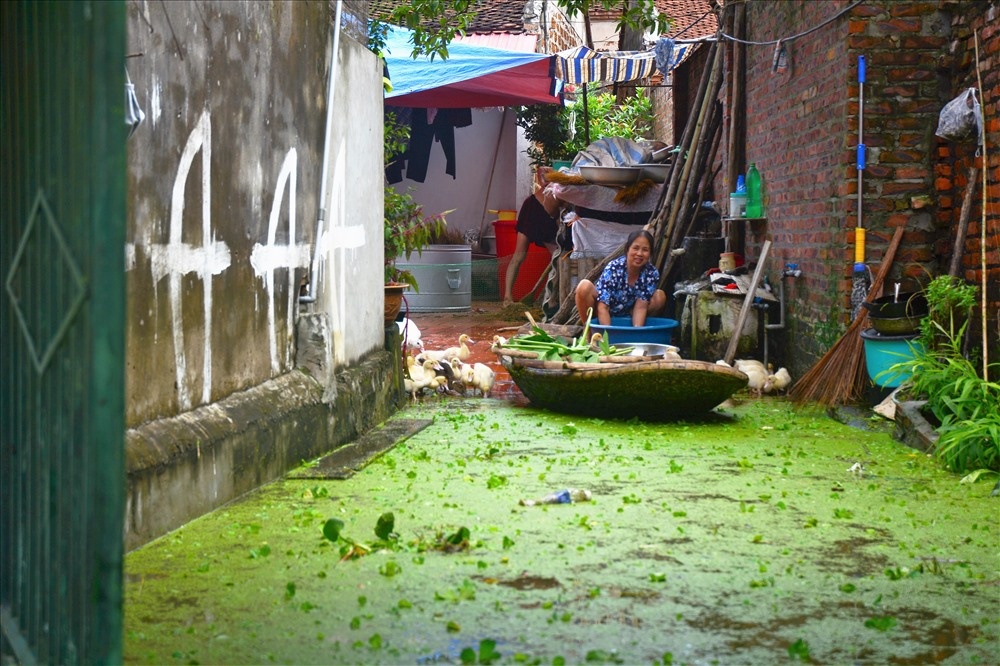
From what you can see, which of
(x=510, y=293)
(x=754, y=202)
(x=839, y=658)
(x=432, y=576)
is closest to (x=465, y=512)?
(x=432, y=576)

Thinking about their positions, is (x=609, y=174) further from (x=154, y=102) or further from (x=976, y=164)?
(x=154, y=102)

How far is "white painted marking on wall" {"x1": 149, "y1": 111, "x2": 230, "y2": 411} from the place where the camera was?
427 cm

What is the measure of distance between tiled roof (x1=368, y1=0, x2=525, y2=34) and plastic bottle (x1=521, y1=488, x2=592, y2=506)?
1352cm

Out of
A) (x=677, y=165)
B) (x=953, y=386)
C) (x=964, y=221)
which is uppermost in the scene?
(x=677, y=165)

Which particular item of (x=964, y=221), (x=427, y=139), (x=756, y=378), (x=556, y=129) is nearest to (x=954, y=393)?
(x=964, y=221)

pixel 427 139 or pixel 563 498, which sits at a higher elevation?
pixel 427 139

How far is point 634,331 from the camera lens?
8.94 m

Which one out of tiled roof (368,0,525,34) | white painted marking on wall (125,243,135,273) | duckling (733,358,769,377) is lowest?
duckling (733,358,769,377)

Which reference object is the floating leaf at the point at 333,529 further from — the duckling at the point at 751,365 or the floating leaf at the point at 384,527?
the duckling at the point at 751,365

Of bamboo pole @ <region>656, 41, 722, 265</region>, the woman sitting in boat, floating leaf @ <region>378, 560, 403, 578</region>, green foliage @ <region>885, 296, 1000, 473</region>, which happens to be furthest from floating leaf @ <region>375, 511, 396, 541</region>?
bamboo pole @ <region>656, 41, 722, 265</region>

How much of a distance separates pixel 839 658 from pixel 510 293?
11636mm

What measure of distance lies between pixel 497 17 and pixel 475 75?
596cm

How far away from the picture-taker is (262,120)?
5238 mm

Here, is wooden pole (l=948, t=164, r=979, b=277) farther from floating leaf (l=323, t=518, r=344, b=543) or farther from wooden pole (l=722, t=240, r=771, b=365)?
floating leaf (l=323, t=518, r=344, b=543)
